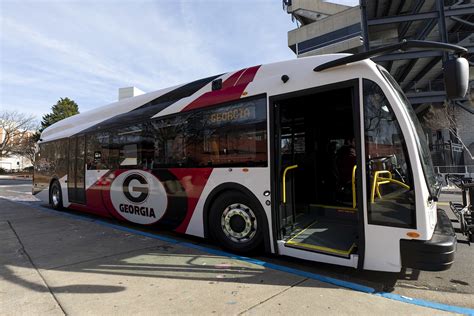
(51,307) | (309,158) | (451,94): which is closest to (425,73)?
(309,158)

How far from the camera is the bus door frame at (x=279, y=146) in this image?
382 cm

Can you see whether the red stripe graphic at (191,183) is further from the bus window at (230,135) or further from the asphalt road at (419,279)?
the asphalt road at (419,279)

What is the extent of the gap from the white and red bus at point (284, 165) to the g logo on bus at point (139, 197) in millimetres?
31

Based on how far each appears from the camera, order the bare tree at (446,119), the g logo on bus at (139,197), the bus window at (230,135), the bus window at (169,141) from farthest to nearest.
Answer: the bare tree at (446,119) < the g logo on bus at (139,197) < the bus window at (169,141) < the bus window at (230,135)

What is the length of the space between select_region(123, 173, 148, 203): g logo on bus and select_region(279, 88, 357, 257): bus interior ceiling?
124 inches

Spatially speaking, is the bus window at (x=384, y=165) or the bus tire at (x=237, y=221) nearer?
the bus window at (x=384, y=165)

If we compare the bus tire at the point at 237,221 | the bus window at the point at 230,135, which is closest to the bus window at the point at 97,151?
the bus window at the point at 230,135

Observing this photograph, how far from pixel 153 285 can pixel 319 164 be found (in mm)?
3961

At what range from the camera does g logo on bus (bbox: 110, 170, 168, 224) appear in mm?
6426

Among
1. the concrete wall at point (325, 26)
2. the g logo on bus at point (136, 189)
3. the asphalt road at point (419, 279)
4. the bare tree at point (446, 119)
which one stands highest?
the concrete wall at point (325, 26)

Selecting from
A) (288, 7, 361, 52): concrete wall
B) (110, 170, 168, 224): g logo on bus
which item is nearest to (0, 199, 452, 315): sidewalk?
Answer: (110, 170, 168, 224): g logo on bus

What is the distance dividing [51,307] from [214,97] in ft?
12.0

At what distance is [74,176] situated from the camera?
363 inches

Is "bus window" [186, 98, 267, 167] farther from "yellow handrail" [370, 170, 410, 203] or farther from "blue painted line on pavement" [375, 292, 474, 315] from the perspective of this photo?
"blue painted line on pavement" [375, 292, 474, 315]
